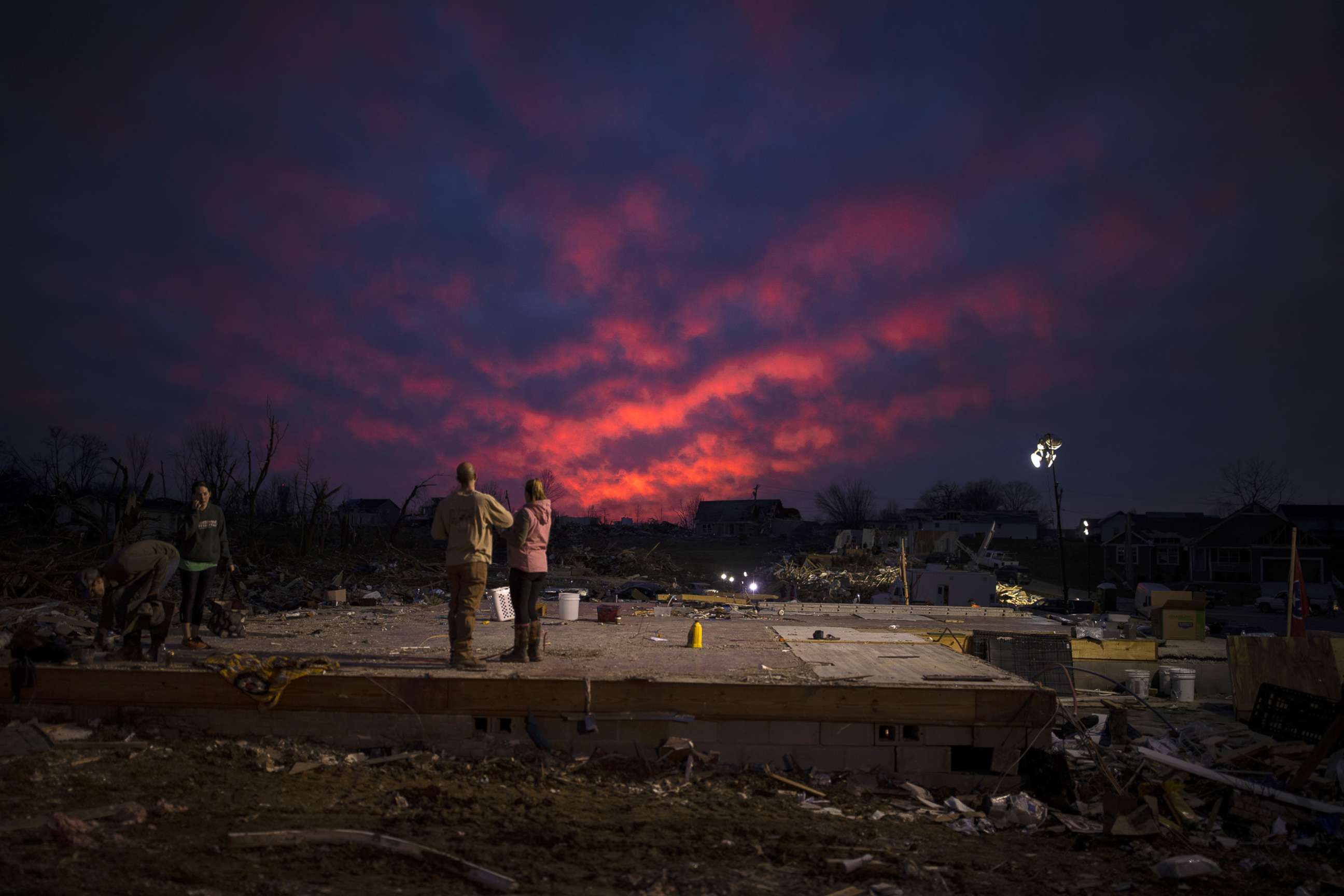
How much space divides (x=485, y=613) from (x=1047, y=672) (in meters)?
7.99

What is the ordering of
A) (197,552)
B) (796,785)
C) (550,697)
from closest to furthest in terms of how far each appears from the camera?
1. (796,785)
2. (550,697)
3. (197,552)

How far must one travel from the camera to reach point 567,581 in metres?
27.4

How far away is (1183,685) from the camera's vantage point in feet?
35.9

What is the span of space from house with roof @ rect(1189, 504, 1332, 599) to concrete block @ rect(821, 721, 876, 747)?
45329 millimetres

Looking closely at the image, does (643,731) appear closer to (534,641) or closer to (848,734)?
(534,641)

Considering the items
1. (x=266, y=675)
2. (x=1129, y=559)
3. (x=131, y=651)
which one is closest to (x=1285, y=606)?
(x=1129, y=559)

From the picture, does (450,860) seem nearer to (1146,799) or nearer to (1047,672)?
(1146,799)

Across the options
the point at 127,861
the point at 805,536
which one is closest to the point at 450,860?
the point at 127,861

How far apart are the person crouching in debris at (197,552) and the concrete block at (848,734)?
20.1ft

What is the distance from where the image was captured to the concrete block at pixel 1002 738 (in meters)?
6.66

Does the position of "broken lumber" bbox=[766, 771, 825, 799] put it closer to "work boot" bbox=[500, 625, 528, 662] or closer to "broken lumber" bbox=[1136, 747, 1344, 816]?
"work boot" bbox=[500, 625, 528, 662]

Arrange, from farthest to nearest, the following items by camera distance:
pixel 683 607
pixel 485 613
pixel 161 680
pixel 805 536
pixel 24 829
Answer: pixel 805 536 → pixel 683 607 → pixel 485 613 → pixel 161 680 → pixel 24 829

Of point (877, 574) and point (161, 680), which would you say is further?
point (877, 574)

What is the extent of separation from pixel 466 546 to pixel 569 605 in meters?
4.13
